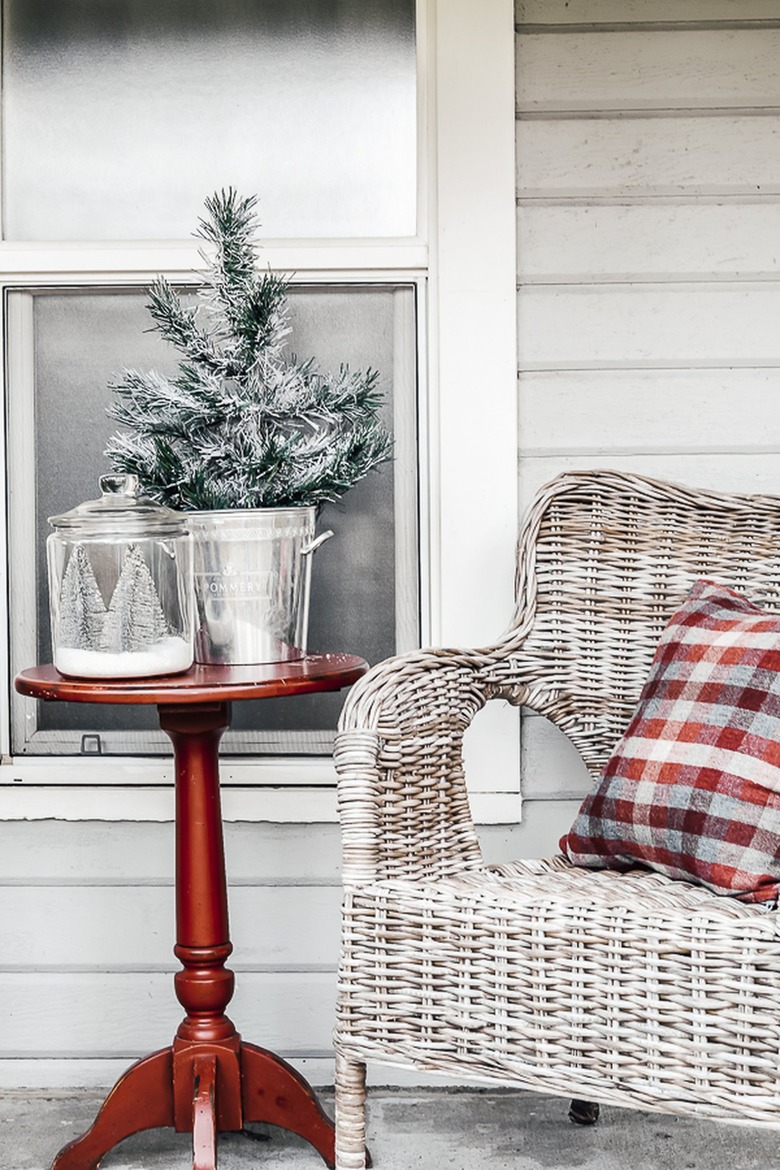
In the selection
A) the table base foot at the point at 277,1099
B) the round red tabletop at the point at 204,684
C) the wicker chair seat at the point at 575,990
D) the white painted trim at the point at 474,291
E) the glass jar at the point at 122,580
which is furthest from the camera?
the white painted trim at the point at 474,291

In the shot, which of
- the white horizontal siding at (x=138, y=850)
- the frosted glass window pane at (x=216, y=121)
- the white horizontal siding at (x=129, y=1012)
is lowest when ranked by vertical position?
the white horizontal siding at (x=129, y=1012)

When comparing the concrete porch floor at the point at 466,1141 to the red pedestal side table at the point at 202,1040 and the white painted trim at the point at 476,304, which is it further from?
the white painted trim at the point at 476,304

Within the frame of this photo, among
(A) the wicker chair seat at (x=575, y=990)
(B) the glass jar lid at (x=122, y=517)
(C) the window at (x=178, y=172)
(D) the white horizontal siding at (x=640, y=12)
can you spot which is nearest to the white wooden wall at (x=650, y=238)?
(D) the white horizontal siding at (x=640, y=12)

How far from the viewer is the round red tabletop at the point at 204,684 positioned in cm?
152

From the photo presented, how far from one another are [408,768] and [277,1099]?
Answer: 1.94 ft

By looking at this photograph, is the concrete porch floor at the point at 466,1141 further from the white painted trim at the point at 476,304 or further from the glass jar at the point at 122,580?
the glass jar at the point at 122,580

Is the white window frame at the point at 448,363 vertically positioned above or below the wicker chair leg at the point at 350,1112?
above

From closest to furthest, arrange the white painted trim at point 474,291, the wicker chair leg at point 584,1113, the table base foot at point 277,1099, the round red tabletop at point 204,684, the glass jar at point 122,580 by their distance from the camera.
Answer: the round red tabletop at point 204,684 < the glass jar at point 122,580 < the table base foot at point 277,1099 < the wicker chair leg at point 584,1113 < the white painted trim at point 474,291

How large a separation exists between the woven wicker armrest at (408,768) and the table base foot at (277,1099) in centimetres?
46

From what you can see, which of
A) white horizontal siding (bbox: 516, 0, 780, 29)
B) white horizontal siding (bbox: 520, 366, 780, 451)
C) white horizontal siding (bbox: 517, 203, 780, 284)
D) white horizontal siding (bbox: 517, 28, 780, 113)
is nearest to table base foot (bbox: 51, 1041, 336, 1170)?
white horizontal siding (bbox: 520, 366, 780, 451)

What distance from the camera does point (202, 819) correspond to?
170 centimetres

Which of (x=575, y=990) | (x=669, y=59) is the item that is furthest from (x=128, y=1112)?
(x=669, y=59)

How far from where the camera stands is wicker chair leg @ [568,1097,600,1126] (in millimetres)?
1883

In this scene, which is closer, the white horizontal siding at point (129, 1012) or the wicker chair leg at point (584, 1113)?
the wicker chair leg at point (584, 1113)
